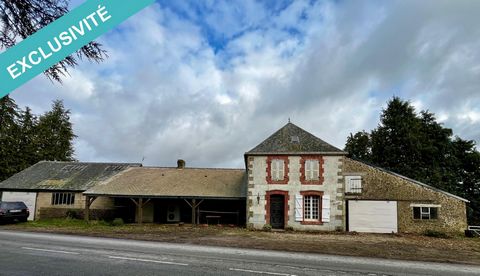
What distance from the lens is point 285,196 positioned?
72.0ft

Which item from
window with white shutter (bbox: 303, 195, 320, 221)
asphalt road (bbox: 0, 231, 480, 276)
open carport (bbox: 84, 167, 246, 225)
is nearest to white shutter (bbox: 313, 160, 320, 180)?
window with white shutter (bbox: 303, 195, 320, 221)

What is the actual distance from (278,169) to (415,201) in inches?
379

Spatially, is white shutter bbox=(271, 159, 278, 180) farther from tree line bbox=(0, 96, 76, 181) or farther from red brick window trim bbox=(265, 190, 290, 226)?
tree line bbox=(0, 96, 76, 181)

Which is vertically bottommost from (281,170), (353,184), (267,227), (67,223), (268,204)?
(67,223)

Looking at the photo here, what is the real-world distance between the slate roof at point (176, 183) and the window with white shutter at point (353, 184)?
25.1ft

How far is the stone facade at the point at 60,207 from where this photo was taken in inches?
1023

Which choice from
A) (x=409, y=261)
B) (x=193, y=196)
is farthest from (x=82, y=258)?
(x=193, y=196)

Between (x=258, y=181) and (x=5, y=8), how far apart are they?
1976 cm

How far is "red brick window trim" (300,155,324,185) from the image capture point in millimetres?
21766

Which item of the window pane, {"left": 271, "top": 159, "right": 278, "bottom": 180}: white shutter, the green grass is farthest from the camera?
the window pane

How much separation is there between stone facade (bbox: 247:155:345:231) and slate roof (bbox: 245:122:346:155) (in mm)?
424

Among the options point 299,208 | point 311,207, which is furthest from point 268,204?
point 311,207

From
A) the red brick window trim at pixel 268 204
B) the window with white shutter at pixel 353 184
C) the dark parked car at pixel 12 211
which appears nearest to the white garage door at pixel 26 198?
the dark parked car at pixel 12 211

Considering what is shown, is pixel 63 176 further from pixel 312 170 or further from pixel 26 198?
pixel 312 170
